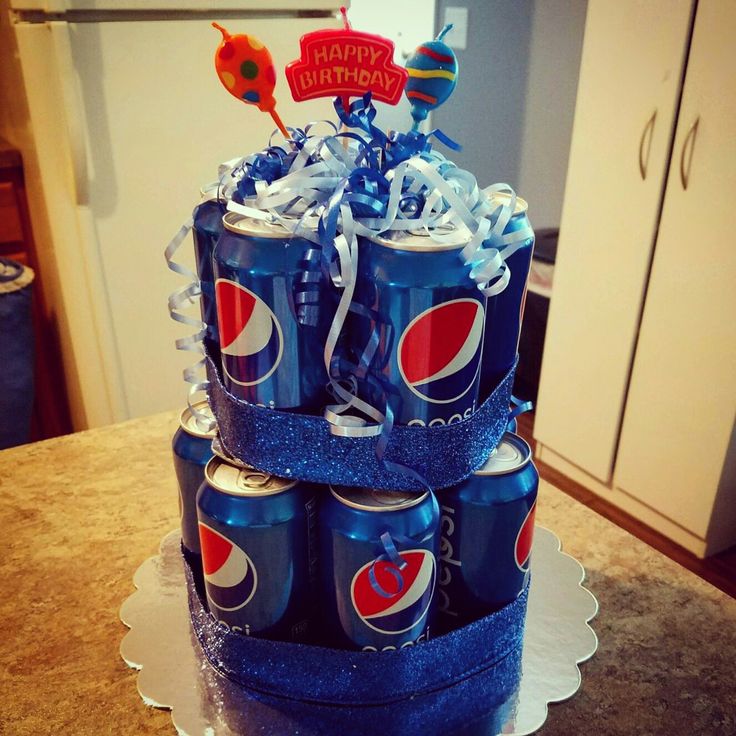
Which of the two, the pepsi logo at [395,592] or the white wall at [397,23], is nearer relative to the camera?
the pepsi logo at [395,592]

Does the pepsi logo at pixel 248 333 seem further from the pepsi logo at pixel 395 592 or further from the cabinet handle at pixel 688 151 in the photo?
the cabinet handle at pixel 688 151

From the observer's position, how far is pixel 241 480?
0.62 meters

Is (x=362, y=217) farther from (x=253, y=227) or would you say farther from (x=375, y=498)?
(x=375, y=498)

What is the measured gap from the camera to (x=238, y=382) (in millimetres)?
589

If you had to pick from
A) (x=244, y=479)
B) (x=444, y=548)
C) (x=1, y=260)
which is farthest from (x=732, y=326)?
(x=1, y=260)

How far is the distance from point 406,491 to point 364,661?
142 mm

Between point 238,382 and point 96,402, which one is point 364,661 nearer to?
point 238,382

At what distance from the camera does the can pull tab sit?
562 mm

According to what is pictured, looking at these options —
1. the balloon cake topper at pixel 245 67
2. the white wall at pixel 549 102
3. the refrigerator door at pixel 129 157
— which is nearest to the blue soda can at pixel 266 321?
the balloon cake topper at pixel 245 67

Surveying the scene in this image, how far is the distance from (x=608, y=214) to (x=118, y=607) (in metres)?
1.59

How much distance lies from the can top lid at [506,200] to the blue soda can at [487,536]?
8.2 inches

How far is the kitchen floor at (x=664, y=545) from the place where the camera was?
1.85 metres

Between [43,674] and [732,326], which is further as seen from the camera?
[732,326]

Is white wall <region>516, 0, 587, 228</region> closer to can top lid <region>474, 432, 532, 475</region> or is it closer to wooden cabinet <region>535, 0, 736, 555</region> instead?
wooden cabinet <region>535, 0, 736, 555</region>
